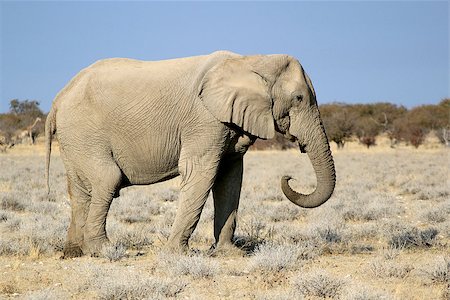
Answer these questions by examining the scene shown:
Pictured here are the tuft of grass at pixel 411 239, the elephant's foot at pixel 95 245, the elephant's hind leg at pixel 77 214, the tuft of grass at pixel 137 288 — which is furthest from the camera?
the tuft of grass at pixel 411 239

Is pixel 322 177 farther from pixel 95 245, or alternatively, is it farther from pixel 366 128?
pixel 366 128

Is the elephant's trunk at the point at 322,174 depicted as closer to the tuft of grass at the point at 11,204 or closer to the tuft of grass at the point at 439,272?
the tuft of grass at the point at 439,272

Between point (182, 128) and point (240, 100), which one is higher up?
point (240, 100)

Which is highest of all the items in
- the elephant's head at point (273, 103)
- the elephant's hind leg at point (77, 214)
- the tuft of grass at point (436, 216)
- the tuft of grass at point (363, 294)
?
the elephant's head at point (273, 103)

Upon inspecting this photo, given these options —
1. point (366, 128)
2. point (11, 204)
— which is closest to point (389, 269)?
point (11, 204)

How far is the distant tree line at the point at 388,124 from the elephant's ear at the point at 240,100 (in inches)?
1511

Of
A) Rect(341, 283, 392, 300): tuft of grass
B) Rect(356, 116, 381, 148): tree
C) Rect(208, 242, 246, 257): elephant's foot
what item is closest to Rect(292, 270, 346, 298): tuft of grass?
Rect(341, 283, 392, 300): tuft of grass

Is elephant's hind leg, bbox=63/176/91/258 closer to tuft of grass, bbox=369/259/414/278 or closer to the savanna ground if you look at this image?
the savanna ground

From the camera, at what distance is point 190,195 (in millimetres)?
7488

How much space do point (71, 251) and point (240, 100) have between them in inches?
114

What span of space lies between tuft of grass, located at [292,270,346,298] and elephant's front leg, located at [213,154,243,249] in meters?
2.16

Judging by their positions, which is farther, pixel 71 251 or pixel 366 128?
pixel 366 128

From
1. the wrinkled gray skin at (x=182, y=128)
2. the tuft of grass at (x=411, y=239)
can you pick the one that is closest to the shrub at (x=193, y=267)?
the wrinkled gray skin at (x=182, y=128)

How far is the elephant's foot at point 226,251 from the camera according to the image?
26.2ft
